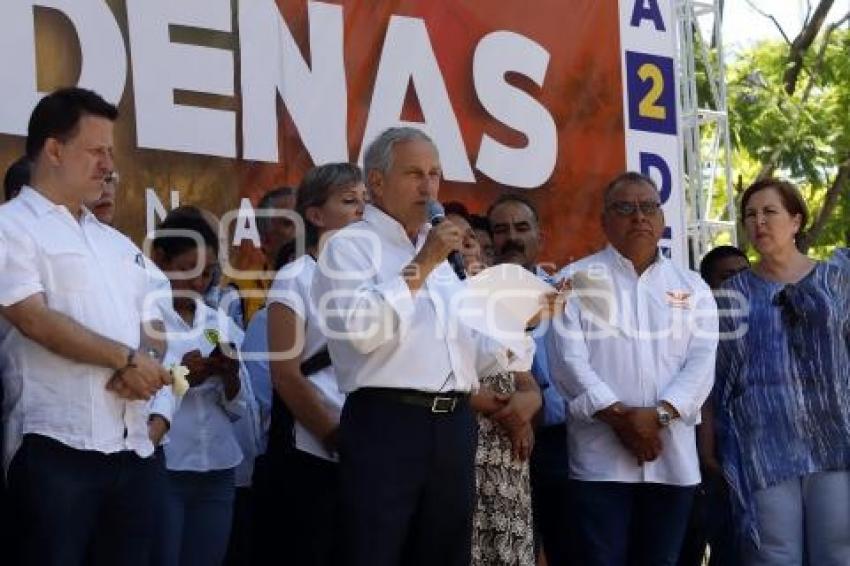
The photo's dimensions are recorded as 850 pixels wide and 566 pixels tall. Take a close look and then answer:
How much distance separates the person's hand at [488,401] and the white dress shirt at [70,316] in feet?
4.47

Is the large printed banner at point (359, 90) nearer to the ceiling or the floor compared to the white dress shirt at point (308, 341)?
nearer to the ceiling

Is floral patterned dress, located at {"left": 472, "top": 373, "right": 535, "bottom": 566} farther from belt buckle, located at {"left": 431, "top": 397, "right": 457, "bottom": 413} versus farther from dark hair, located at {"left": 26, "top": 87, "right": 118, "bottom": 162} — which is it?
dark hair, located at {"left": 26, "top": 87, "right": 118, "bottom": 162}

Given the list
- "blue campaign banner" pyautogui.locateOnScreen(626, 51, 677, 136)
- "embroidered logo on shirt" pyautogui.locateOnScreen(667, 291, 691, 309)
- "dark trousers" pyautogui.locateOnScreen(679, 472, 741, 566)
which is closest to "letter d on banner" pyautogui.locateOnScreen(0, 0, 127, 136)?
"embroidered logo on shirt" pyautogui.locateOnScreen(667, 291, 691, 309)

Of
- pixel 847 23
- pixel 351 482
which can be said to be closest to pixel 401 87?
pixel 351 482

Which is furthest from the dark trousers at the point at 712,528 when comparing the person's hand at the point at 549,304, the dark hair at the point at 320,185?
the dark hair at the point at 320,185

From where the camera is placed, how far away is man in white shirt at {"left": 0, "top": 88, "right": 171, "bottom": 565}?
407cm

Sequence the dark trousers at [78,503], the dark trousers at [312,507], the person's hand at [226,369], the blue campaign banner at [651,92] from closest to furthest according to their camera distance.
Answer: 1. the dark trousers at [78,503]
2. the dark trousers at [312,507]
3. the person's hand at [226,369]
4. the blue campaign banner at [651,92]

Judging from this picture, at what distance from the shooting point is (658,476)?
5.66 meters

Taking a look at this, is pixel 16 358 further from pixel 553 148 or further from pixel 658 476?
pixel 553 148

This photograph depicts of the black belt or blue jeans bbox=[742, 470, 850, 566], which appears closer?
the black belt

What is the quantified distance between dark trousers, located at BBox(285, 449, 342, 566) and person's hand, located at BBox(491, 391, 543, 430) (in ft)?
2.12

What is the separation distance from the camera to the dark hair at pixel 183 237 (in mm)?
5492

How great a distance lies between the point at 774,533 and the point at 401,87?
129 inches

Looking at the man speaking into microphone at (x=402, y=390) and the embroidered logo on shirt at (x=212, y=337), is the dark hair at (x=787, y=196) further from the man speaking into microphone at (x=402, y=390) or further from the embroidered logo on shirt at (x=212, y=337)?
the embroidered logo on shirt at (x=212, y=337)
